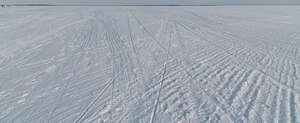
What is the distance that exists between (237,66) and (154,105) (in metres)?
2.70

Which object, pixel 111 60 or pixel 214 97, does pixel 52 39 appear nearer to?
pixel 111 60

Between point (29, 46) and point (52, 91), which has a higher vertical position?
point (29, 46)

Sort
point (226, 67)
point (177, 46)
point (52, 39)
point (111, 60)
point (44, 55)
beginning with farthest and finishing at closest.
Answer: point (52, 39)
point (177, 46)
point (44, 55)
point (111, 60)
point (226, 67)

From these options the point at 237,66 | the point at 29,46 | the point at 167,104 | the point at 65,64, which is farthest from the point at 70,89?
the point at 237,66

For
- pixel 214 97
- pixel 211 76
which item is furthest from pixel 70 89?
pixel 211 76

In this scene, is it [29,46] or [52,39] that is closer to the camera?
[29,46]

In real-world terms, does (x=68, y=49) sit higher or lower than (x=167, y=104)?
higher

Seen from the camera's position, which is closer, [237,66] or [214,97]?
[214,97]

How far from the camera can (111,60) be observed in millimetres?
4254

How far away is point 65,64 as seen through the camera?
13.1 feet

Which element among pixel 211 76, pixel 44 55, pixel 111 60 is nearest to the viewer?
pixel 211 76

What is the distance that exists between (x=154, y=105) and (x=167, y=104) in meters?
0.24

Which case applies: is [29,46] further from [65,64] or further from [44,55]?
[65,64]

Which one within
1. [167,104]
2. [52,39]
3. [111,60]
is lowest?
[167,104]
